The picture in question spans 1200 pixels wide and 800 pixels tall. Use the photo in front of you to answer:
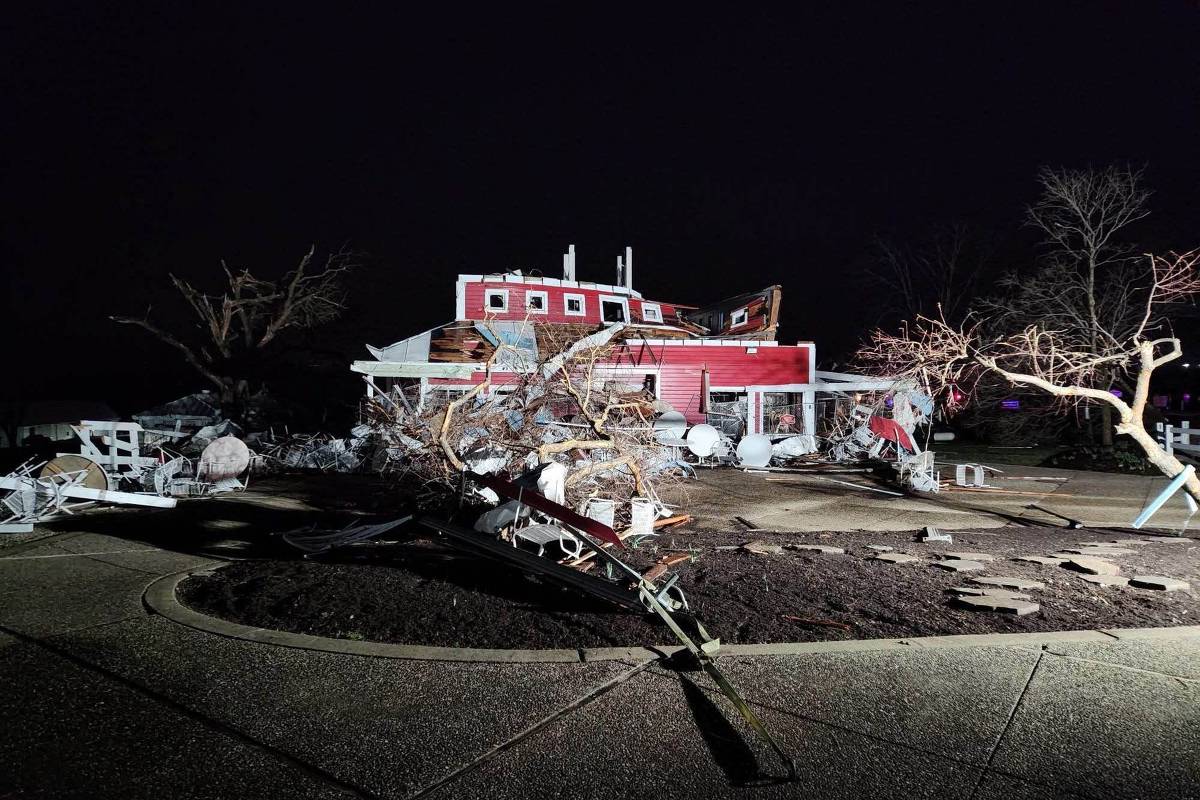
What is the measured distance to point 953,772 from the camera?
2.57 m

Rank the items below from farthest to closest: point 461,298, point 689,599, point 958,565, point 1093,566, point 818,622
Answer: point 461,298 → point 958,565 → point 1093,566 → point 689,599 → point 818,622

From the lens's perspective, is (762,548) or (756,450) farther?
Result: (756,450)

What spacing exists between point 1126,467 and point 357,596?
55.7ft

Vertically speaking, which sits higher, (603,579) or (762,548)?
(603,579)

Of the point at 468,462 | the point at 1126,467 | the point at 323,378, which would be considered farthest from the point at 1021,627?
the point at 323,378

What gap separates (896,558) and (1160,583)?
76.5 inches

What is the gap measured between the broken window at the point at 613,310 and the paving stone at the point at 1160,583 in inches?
683

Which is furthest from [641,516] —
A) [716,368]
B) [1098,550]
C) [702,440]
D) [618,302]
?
[618,302]

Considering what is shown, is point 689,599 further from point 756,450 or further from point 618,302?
point 618,302

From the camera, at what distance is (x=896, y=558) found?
20.3 feet

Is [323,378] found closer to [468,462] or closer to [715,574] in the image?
[468,462]

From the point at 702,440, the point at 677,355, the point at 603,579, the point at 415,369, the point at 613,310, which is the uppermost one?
the point at 613,310

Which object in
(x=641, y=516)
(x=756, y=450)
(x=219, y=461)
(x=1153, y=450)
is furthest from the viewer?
(x=756, y=450)

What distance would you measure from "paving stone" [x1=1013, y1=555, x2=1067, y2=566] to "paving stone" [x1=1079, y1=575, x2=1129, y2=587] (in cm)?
47
